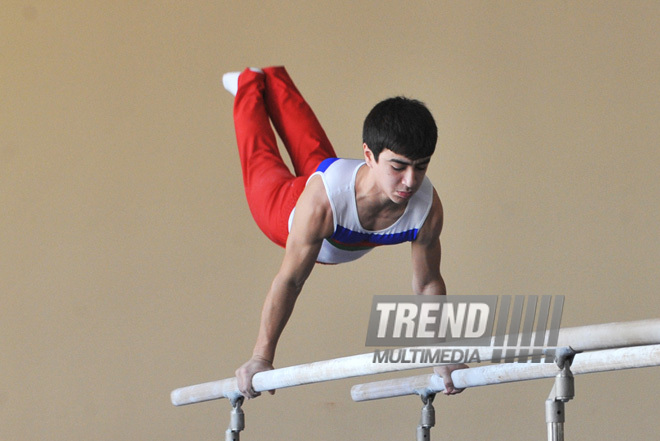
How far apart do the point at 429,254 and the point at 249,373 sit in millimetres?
719

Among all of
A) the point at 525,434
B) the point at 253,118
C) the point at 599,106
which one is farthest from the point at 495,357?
the point at 599,106

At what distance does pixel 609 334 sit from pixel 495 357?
0.32 meters

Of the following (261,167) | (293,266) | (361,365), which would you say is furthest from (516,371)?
(261,167)

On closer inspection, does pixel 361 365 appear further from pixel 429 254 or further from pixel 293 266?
pixel 429 254

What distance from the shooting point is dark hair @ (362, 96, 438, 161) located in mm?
2330

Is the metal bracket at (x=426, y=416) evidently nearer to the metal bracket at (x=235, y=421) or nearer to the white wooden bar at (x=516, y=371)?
the white wooden bar at (x=516, y=371)

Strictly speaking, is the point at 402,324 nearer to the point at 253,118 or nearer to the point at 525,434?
the point at 525,434

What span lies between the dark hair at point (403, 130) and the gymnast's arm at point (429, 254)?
409mm

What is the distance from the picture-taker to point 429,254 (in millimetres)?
2832

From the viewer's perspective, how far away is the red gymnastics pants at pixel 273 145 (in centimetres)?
Answer: 307

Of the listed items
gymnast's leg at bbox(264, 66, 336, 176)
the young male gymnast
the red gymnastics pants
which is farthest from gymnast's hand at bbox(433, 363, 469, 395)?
gymnast's leg at bbox(264, 66, 336, 176)

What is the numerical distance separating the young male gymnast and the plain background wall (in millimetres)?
1791

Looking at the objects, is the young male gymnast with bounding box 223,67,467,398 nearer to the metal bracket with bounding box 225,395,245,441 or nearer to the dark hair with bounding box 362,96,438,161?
the dark hair with bounding box 362,96,438,161

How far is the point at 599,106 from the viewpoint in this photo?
15.8 ft
